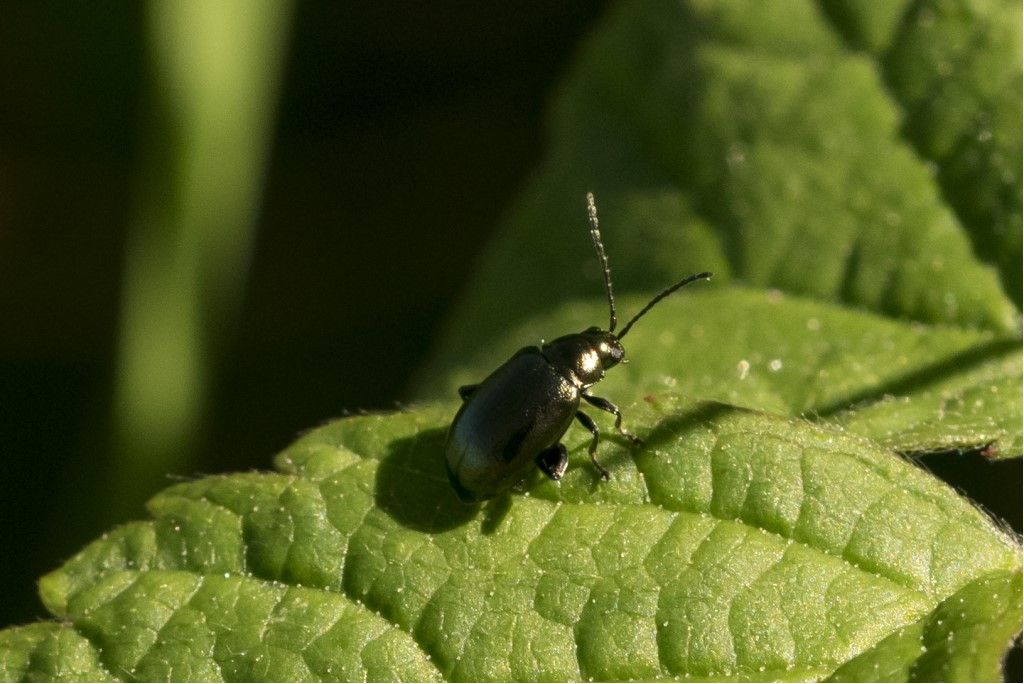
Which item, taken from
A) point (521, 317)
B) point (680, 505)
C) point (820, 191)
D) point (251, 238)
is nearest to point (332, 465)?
point (680, 505)

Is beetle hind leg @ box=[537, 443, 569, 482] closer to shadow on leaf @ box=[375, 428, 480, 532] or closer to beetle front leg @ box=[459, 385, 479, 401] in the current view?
shadow on leaf @ box=[375, 428, 480, 532]

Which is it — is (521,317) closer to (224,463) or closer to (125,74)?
(224,463)

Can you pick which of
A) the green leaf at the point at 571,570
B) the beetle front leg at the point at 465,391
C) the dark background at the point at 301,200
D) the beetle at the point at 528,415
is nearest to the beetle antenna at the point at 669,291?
the beetle at the point at 528,415

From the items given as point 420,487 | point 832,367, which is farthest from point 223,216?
point 832,367

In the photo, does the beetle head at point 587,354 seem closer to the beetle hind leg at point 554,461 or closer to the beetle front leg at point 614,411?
the beetle front leg at point 614,411

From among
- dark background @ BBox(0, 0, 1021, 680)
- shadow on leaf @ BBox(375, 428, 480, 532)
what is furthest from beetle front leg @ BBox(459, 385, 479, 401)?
dark background @ BBox(0, 0, 1021, 680)

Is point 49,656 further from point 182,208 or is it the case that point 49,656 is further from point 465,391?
point 182,208
